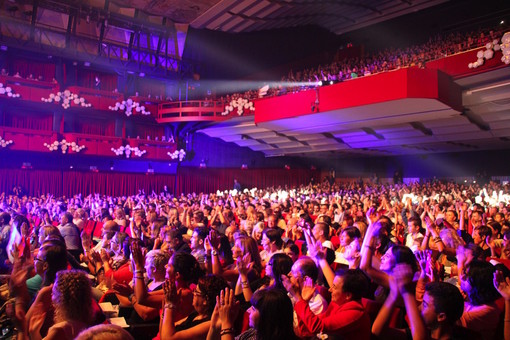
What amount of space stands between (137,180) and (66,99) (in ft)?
18.4

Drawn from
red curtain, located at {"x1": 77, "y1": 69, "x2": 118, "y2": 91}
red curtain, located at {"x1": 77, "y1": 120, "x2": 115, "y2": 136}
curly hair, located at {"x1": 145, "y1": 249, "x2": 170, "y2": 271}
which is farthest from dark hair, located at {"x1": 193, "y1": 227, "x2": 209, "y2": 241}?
red curtain, located at {"x1": 77, "y1": 69, "x2": 118, "y2": 91}

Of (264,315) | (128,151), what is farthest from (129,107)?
(264,315)

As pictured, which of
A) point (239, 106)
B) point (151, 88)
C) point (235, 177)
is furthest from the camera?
point (235, 177)

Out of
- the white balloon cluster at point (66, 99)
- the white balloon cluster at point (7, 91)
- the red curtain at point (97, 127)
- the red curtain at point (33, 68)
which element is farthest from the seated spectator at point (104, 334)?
the red curtain at point (33, 68)

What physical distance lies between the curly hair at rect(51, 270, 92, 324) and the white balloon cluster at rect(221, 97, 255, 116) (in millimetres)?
18022

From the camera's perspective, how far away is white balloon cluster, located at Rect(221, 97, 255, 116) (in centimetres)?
2023

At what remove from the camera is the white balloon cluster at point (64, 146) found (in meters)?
19.4

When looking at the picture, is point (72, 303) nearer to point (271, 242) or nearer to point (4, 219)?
point (271, 242)

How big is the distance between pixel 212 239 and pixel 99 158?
19.7 m

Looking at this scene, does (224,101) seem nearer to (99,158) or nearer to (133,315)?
(99,158)

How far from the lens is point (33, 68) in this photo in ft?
68.6

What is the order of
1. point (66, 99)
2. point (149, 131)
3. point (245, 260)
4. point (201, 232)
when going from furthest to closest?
1. point (149, 131)
2. point (66, 99)
3. point (201, 232)
4. point (245, 260)

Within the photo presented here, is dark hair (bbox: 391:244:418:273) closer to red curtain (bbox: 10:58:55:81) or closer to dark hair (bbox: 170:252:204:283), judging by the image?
dark hair (bbox: 170:252:204:283)

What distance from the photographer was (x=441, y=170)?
24.8 meters
